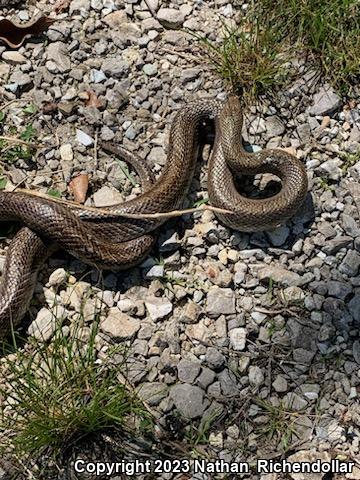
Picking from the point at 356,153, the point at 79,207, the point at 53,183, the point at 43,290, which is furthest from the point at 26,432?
the point at 356,153

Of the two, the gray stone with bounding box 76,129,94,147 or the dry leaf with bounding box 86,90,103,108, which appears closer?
the gray stone with bounding box 76,129,94,147

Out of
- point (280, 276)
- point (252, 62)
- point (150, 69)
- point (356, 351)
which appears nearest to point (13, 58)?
point (150, 69)

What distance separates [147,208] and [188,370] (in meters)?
1.39

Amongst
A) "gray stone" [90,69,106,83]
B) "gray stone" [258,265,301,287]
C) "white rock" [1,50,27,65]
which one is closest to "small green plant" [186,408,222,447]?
"gray stone" [258,265,301,287]

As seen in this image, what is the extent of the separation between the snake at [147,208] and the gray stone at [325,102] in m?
0.76

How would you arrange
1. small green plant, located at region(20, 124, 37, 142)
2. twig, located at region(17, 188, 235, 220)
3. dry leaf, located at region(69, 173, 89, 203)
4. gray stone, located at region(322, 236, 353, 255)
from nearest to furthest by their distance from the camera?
twig, located at region(17, 188, 235, 220), gray stone, located at region(322, 236, 353, 255), dry leaf, located at region(69, 173, 89, 203), small green plant, located at region(20, 124, 37, 142)

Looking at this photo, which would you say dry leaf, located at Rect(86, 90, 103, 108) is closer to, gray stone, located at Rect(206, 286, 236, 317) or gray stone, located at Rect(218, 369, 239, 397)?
gray stone, located at Rect(206, 286, 236, 317)

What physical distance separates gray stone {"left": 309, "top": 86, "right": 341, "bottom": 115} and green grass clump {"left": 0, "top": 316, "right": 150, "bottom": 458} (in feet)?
9.77

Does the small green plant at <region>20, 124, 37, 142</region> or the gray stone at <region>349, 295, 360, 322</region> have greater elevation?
the small green plant at <region>20, 124, 37, 142</region>

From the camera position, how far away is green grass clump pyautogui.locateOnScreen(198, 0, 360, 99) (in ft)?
20.7

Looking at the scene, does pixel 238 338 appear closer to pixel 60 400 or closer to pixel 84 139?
pixel 60 400

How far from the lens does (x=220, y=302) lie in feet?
18.0

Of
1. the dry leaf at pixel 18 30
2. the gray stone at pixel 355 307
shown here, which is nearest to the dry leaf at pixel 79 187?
the dry leaf at pixel 18 30

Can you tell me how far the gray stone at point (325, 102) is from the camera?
6387 mm
